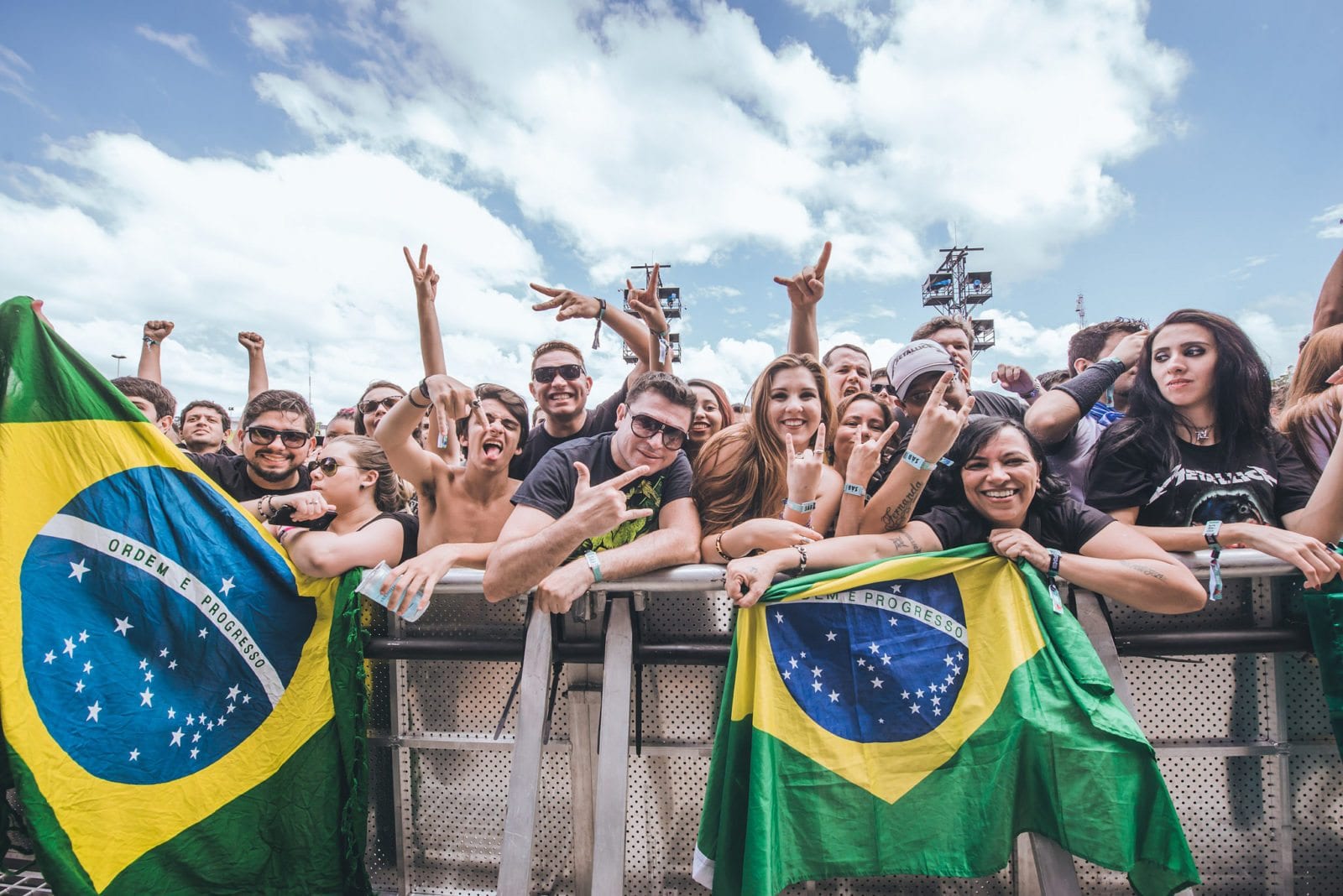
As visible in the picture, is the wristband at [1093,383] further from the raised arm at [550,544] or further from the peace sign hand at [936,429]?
the raised arm at [550,544]

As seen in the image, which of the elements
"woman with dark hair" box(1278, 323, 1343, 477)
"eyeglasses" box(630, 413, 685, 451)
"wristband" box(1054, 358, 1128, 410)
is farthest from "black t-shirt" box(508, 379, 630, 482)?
"woman with dark hair" box(1278, 323, 1343, 477)

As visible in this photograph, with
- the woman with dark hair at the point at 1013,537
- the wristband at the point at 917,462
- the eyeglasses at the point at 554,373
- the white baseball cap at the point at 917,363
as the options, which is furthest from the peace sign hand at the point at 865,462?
the eyeglasses at the point at 554,373

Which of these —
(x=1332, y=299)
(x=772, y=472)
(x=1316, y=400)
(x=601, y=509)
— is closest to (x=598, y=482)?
(x=601, y=509)

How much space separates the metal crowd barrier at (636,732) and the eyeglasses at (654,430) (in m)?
0.63

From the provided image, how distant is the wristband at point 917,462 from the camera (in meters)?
2.56

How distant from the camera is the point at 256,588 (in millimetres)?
2541

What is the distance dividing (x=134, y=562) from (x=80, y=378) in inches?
29.4

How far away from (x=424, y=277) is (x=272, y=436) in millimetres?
1467

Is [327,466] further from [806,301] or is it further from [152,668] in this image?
[806,301]

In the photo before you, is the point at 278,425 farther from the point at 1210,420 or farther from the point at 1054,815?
the point at 1210,420

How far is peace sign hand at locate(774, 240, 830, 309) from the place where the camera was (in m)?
3.83

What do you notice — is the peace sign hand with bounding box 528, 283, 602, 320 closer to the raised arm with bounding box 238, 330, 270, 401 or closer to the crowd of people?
the crowd of people

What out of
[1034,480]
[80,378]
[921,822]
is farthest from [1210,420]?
[80,378]

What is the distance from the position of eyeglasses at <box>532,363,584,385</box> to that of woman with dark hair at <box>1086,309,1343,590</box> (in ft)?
8.95
